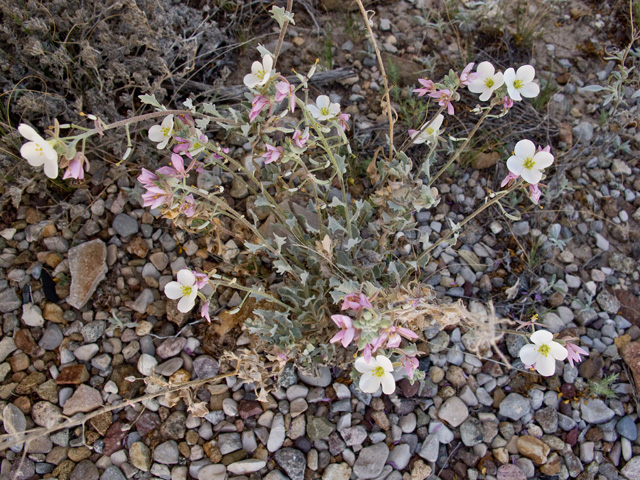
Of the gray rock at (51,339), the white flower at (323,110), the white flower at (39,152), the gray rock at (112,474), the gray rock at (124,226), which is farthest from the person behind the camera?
the gray rock at (124,226)

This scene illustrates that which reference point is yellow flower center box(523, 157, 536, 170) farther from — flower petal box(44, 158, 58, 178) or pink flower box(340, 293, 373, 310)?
flower petal box(44, 158, 58, 178)

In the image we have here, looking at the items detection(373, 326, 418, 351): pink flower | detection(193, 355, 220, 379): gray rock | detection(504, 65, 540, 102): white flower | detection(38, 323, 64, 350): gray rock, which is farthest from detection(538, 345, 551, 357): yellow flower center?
detection(38, 323, 64, 350): gray rock

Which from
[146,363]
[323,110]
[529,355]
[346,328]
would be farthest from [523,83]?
[146,363]

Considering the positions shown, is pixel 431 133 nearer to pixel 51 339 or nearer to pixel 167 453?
pixel 167 453

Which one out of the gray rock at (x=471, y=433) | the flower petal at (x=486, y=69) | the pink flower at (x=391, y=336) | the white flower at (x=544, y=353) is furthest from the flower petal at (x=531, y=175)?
the gray rock at (x=471, y=433)

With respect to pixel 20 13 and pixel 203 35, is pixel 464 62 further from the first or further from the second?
pixel 20 13

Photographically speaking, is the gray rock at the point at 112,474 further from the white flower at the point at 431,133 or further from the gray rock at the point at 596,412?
the gray rock at the point at 596,412
